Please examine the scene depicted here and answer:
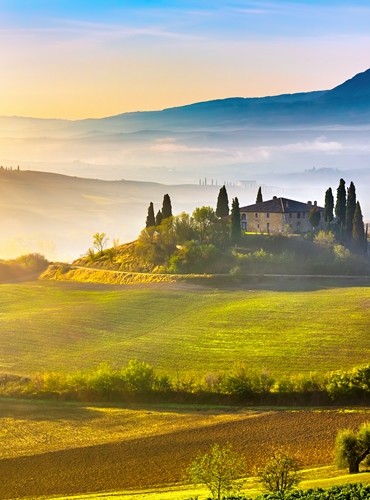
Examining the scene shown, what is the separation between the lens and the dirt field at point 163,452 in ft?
140

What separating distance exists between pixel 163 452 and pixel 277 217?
7532cm

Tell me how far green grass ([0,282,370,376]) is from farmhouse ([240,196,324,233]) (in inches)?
991

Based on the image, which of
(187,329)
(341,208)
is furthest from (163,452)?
(341,208)

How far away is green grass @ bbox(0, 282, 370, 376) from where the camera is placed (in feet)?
222

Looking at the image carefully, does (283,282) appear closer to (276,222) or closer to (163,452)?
(276,222)

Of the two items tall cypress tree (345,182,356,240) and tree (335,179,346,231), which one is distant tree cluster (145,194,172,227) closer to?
tree (335,179,346,231)

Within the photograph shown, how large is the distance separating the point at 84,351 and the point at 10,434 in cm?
2228

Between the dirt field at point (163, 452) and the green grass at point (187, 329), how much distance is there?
37.2 ft

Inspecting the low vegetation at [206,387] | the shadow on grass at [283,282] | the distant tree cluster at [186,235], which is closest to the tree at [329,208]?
the distant tree cluster at [186,235]

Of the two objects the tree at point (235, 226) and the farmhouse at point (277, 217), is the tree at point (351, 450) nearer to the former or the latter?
the tree at point (235, 226)

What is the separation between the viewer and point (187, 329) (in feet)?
259

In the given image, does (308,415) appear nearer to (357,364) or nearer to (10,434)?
(357,364)

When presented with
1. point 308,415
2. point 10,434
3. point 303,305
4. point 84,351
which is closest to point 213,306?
point 303,305

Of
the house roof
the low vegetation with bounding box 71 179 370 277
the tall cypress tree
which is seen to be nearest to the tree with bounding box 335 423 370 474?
the low vegetation with bounding box 71 179 370 277
